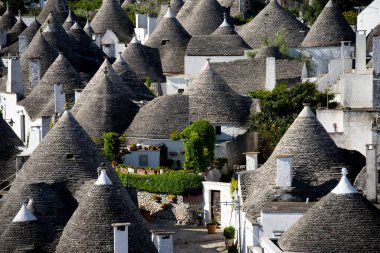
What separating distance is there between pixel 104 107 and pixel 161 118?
265 centimetres

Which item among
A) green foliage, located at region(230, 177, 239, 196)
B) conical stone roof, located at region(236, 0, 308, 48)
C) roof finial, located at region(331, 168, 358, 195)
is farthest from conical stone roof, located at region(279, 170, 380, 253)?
conical stone roof, located at region(236, 0, 308, 48)

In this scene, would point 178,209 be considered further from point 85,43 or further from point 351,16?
point 351,16

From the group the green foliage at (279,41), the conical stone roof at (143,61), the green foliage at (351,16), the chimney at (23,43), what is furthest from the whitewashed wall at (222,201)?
the green foliage at (351,16)

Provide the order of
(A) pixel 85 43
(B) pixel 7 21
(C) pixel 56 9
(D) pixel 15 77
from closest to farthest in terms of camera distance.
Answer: (D) pixel 15 77, (A) pixel 85 43, (C) pixel 56 9, (B) pixel 7 21

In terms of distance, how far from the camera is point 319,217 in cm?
4509

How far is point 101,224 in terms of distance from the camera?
45.9 metres

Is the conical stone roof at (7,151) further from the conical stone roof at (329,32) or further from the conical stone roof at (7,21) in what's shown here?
the conical stone roof at (7,21)

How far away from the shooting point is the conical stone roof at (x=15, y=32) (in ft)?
326

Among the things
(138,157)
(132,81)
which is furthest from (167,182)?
(132,81)

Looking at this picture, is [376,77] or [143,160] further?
[143,160]

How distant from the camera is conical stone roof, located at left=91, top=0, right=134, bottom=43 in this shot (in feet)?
317

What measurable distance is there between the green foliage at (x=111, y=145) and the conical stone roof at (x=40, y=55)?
16.6 meters

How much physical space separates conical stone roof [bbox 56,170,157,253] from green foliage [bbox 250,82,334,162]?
1853 centimetres

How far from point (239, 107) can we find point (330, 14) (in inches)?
644
